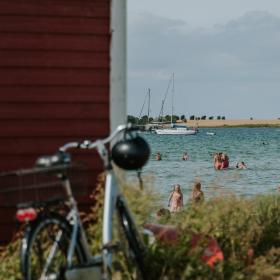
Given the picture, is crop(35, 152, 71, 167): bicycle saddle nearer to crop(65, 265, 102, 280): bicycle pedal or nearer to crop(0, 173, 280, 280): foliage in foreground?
crop(65, 265, 102, 280): bicycle pedal

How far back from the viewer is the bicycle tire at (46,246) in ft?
17.0

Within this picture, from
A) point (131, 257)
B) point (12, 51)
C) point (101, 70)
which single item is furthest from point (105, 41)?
point (131, 257)

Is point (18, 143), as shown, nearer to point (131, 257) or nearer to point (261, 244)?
point (131, 257)

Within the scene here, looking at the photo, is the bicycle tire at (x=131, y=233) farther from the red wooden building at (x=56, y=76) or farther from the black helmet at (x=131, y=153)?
the red wooden building at (x=56, y=76)

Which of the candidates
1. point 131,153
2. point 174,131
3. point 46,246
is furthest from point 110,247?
point 174,131

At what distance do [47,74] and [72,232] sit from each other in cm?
227

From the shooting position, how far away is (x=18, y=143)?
7355mm

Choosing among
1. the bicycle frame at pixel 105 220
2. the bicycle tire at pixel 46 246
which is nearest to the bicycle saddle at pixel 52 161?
the bicycle frame at pixel 105 220

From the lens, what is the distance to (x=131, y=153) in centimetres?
588

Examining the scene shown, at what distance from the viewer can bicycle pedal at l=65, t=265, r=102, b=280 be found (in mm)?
5359

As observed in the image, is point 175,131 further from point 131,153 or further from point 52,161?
point 52,161

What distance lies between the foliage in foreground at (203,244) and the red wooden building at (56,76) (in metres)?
0.67

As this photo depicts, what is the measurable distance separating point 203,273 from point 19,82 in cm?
248

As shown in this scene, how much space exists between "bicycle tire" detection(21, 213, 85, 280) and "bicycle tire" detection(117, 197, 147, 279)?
0.46 metres
